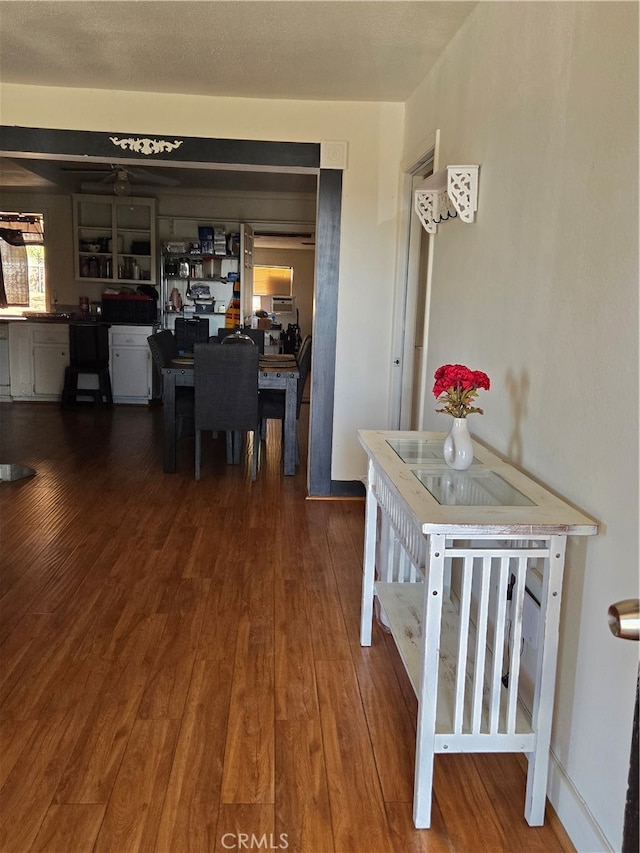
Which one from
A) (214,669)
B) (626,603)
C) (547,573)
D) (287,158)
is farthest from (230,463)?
(626,603)

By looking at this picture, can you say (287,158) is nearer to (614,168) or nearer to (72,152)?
(72,152)

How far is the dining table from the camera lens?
4.70m

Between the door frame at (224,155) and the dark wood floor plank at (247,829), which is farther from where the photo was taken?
the door frame at (224,155)

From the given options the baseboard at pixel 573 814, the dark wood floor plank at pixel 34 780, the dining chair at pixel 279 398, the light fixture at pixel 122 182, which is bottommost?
the dark wood floor plank at pixel 34 780

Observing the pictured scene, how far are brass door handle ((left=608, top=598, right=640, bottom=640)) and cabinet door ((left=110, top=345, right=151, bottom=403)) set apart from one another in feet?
23.3

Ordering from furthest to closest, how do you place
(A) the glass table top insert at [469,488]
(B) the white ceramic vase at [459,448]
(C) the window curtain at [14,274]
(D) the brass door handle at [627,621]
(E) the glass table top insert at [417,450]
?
(C) the window curtain at [14,274] < (E) the glass table top insert at [417,450] < (B) the white ceramic vase at [459,448] < (A) the glass table top insert at [469,488] < (D) the brass door handle at [627,621]

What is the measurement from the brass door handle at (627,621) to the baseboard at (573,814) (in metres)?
0.96

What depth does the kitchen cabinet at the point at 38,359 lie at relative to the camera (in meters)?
7.25

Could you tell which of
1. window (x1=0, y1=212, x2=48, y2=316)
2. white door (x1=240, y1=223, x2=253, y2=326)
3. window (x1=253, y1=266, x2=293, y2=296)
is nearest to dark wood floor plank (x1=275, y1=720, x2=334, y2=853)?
white door (x1=240, y1=223, x2=253, y2=326)

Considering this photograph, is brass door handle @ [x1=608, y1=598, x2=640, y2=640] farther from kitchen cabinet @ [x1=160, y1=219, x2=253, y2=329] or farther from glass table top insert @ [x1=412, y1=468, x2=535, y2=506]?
kitchen cabinet @ [x1=160, y1=219, x2=253, y2=329]

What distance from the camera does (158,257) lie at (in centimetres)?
801

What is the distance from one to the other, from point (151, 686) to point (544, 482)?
4.57 feet

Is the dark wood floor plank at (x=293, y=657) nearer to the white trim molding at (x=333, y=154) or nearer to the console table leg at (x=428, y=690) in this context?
the console table leg at (x=428, y=690)

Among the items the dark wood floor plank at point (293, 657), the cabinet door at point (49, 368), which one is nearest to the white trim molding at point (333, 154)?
the dark wood floor plank at point (293, 657)
